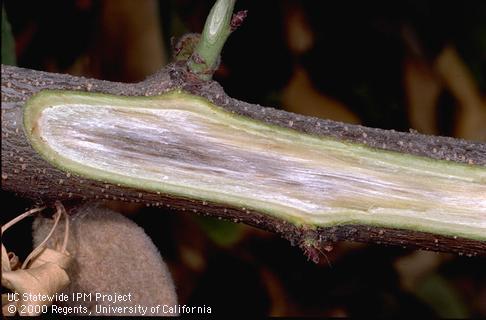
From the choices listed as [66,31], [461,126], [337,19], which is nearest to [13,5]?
[66,31]

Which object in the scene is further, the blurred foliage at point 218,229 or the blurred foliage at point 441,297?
the blurred foliage at point 441,297

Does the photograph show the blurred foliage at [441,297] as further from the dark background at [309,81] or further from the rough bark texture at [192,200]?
the rough bark texture at [192,200]

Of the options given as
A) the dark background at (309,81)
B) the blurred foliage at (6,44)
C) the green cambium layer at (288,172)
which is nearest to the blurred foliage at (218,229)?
the dark background at (309,81)

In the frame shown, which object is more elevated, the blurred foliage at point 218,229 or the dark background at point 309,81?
the dark background at point 309,81

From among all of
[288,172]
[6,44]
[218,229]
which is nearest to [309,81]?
[218,229]

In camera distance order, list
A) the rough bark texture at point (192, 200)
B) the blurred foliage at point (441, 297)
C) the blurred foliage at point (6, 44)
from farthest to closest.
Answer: the blurred foliage at point (441, 297) → the blurred foliage at point (6, 44) → the rough bark texture at point (192, 200)

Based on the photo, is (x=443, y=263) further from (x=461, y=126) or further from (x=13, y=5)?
(x=13, y=5)
